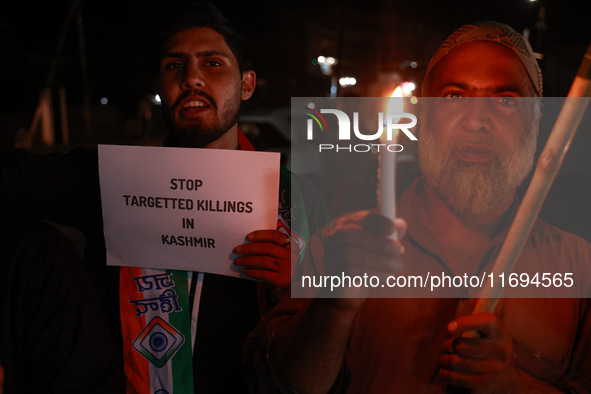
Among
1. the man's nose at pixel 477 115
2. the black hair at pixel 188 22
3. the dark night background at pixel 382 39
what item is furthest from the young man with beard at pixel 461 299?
the black hair at pixel 188 22

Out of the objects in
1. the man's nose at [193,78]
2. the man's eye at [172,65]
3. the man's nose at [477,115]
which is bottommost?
the man's nose at [477,115]

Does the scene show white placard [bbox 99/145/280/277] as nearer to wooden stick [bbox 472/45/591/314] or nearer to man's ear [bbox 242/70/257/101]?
man's ear [bbox 242/70/257/101]

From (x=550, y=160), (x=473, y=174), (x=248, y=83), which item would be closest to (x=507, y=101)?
(x=473, y=174)

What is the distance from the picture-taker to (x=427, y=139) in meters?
1.26

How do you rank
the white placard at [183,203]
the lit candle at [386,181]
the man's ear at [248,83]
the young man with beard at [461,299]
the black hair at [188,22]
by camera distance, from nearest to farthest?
the lit candle at [386,181]
the young man with beard at [461,299]
the white placard at [183,203]
the black hair at [188,22]
the man's ear at [248,83]

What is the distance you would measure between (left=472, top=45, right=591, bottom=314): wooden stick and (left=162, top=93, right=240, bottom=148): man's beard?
955mm

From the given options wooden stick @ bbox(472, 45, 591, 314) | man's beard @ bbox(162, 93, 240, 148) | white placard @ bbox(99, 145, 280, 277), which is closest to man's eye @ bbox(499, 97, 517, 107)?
wooden stick @ bbox(472, 45, 591, 314)

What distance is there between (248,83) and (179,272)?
27.7 inches

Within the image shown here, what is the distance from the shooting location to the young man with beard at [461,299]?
3.56 ft

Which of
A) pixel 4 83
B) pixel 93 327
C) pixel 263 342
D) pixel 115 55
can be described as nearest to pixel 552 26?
pixel 263 342

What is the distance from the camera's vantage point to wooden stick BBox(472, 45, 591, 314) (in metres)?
0.85

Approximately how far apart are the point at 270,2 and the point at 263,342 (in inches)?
52.5

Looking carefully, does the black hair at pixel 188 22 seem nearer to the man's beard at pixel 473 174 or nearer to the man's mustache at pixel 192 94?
the man's mustache at pixel 192 94

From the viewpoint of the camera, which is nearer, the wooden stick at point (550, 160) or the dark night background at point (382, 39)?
the wooden stick at point (550, 160)
